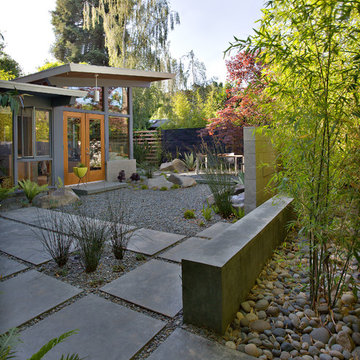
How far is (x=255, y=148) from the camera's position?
4.07m

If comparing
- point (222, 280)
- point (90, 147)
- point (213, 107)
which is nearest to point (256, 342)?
point (222, 280)

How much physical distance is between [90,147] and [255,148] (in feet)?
17.3

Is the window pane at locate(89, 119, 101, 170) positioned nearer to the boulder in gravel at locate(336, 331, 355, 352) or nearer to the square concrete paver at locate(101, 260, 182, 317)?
the square concrete paver at locate(101, 260, 182, 317)

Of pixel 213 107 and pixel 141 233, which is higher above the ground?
pixel 213 107

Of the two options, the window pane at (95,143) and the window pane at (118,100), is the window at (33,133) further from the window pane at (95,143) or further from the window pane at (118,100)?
the window pane at (118,100)

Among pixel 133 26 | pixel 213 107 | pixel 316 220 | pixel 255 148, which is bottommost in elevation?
pixel 316 220

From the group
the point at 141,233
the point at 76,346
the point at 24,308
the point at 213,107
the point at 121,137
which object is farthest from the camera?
the point at 213,107

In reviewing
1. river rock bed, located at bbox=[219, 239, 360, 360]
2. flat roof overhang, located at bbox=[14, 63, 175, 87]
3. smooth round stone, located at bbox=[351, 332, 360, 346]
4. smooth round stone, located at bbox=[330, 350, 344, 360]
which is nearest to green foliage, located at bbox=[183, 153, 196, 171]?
flat roof overhang, located at bbox=[14, 63, 175, 87]

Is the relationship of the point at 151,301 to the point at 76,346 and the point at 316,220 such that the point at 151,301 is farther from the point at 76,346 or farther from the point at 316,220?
the point at 316,220

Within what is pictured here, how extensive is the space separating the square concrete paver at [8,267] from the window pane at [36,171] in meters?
4.01

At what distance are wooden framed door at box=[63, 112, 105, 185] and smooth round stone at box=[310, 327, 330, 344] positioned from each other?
672 centimetres

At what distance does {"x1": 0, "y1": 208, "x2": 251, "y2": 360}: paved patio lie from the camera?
153cm

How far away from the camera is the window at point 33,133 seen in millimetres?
6312

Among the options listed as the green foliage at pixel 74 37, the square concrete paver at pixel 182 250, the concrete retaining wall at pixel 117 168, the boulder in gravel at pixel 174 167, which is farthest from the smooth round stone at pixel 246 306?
the green foliage at pixel 74 37
